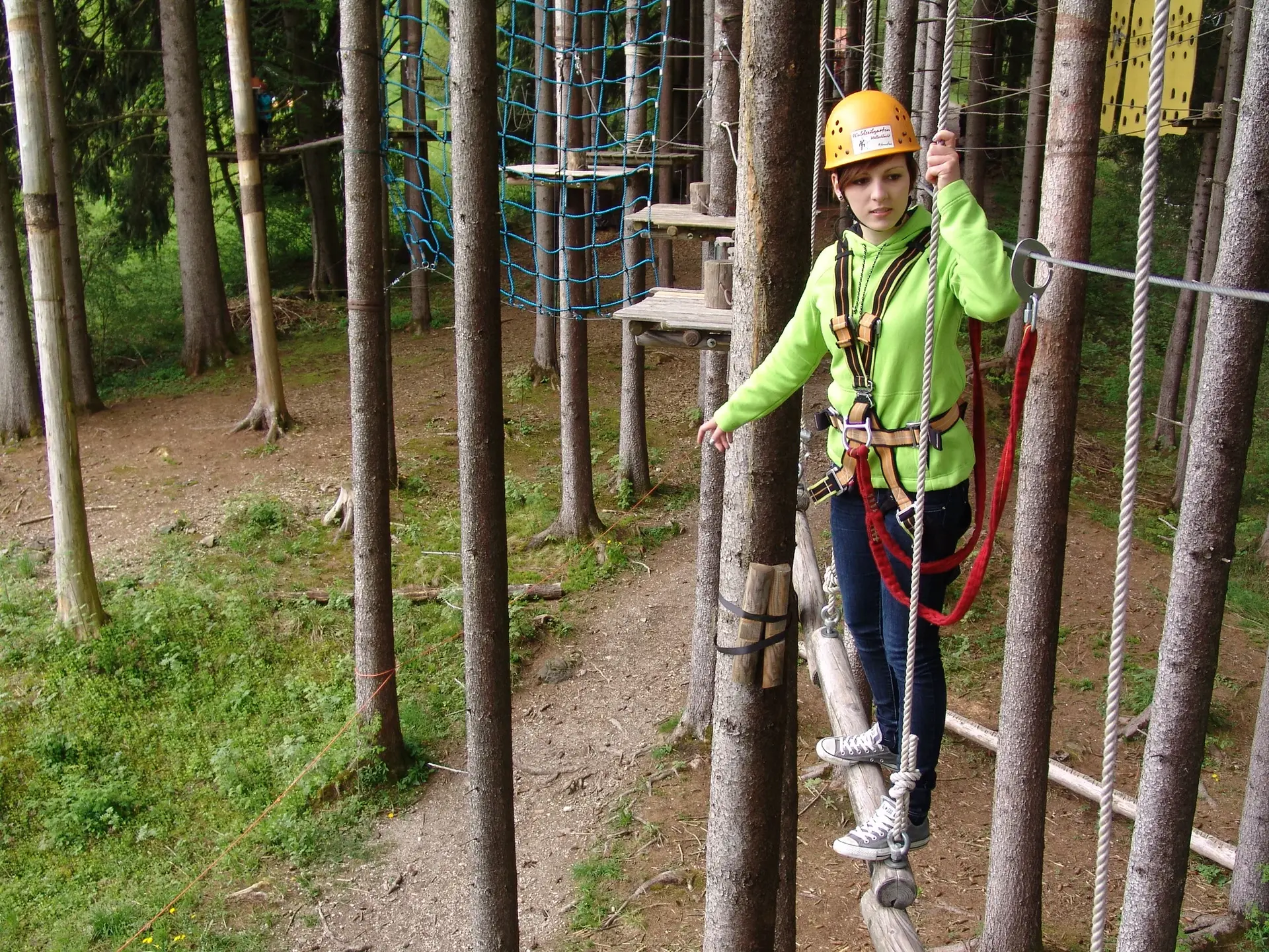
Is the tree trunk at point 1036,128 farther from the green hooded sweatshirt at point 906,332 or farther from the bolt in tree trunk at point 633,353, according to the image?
the green hooded sweatshirt at point 906,332

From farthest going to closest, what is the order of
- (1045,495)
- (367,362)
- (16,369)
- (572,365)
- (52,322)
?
1. (16,369)
2. (572,365)
3. (52,322)
4. (367,362)
5. (1045,495)

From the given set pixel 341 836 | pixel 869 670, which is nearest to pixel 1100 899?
pixel 869 670

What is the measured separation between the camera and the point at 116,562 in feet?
27.8

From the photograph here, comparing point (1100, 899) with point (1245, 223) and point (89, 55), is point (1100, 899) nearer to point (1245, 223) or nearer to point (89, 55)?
point (1245, 223)

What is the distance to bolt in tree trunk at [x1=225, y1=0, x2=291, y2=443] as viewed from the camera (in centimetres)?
896

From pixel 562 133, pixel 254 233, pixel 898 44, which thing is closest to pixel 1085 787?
pixel 898 44

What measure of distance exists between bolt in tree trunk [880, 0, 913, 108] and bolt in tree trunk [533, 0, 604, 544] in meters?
3.06

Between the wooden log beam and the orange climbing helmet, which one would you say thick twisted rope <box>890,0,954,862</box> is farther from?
the wooden log beam

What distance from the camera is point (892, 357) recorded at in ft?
7.99

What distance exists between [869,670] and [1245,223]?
1.93m

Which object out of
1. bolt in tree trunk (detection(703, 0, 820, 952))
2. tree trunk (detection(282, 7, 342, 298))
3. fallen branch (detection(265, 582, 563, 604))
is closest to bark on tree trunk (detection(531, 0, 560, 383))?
fallen branch (detection(265, 582, 563, 604))

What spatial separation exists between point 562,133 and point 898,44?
364 cm

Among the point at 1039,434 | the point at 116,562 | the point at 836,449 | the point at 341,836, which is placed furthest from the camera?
the point at 116,562

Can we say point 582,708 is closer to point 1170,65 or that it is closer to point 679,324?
point 679,324
